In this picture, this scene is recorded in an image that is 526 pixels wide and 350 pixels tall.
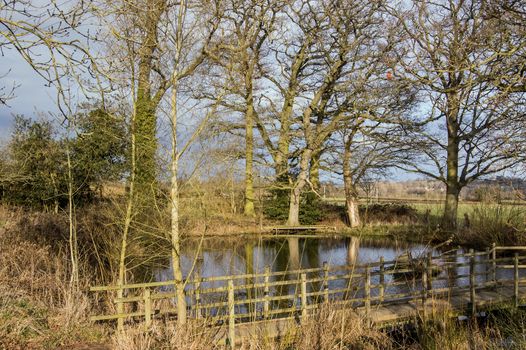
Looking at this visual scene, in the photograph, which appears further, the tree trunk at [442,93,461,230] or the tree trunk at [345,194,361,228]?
the tree trunk at [345,194,361,228]

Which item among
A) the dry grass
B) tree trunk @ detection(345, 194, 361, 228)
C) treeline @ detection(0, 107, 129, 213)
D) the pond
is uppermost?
treeline @ detection(0, 107, 129, 213)

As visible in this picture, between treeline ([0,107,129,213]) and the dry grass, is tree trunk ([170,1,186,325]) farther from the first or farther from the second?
treeline ([0,107,129,213])

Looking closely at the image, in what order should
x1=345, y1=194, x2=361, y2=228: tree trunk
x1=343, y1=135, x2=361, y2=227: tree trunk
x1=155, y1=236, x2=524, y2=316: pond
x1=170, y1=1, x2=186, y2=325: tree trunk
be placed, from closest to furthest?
x1=170, y1=1, x2=186, y2=325: tree trunk < x1=155, y1=236, x2=524, y2=316: pond < x1=343, y1=135, x2=361, y2=227: tree trunk < x1=345, y1=194, x2=361, y2=228: tree trunk

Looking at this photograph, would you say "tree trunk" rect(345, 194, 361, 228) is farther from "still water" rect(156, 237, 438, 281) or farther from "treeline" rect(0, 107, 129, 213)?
"treeline" rect(0, 107, 129, 213)

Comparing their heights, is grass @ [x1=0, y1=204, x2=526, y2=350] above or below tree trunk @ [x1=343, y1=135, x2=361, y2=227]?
below

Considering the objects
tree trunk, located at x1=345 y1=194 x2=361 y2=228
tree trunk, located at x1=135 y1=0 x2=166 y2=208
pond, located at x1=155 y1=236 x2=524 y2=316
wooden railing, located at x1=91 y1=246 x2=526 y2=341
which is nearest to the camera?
wooden railing, located at x1=91 y1=246 x2=526 y2=341

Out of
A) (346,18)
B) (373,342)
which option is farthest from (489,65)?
(346,18)

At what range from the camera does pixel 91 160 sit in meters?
16.0

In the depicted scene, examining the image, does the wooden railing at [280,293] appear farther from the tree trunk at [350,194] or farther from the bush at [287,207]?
the bush at [287,207]

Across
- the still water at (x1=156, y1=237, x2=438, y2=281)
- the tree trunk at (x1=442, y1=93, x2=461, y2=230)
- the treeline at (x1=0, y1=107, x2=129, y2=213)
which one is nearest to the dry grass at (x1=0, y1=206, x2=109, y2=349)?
the still water at (x1=156, y1=237, x2=438, y2=281)

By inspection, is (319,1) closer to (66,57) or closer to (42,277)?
(42,277)

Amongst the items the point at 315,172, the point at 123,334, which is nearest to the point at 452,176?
the point at 315,172

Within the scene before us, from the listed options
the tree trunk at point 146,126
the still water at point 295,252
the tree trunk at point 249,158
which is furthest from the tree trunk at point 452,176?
the tree trunk at point 146,126

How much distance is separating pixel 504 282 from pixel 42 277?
370 inches
